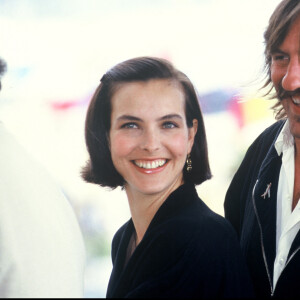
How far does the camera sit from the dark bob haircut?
4.09 ft

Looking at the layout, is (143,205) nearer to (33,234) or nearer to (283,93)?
(33,234)

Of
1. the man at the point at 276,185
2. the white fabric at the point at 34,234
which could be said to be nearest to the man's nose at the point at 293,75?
the man at the point at 276,185

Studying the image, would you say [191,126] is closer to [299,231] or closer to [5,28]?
[299,231]

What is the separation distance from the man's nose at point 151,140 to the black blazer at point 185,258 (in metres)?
0.14

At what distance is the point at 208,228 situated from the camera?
1.21 metres

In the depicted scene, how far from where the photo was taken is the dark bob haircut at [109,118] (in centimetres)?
125

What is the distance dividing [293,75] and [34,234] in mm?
786

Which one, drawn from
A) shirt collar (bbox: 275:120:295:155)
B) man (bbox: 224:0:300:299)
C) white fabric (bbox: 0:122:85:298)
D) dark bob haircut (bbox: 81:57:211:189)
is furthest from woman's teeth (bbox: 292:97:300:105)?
white fabric (bbox: 0:122:85:298)

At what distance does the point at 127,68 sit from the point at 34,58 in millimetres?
282

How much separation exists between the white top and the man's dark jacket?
2cm

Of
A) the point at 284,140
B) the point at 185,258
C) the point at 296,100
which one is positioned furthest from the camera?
the point at 284,140

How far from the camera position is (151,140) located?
1222mm

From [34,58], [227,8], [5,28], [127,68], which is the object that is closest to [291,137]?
[227,8]

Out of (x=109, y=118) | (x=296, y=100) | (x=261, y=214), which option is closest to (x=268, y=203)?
(x=261, y=214)
